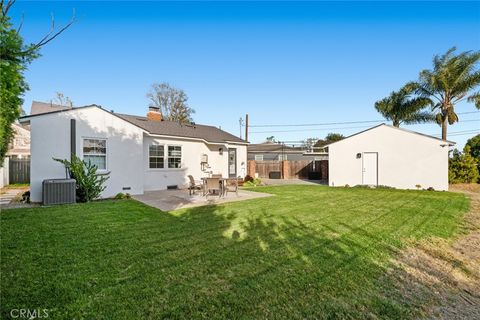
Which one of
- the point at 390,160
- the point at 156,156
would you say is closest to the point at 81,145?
the point at 156,156

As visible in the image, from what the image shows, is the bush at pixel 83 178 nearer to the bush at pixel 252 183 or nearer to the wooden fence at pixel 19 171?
the bush at pixel 252 183

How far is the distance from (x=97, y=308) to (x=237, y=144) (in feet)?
52.3

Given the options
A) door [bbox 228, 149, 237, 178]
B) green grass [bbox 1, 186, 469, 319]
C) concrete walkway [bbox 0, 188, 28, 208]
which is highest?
door [bbox 228, 149, 237, 178]

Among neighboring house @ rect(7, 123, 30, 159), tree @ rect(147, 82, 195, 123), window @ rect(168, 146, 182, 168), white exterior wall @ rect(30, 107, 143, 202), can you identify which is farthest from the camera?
tree @ rect(147, 82, 195, 123)

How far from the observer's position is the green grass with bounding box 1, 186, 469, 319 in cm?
277

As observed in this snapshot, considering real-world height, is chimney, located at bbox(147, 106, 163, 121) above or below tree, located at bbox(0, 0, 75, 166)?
above

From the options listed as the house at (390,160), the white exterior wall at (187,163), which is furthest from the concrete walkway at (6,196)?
the house at (390,160)

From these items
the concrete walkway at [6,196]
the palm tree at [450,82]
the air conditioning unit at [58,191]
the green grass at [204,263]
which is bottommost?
the green grass at [204,263]

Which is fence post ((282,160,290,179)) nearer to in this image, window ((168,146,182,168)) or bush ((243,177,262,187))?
bush ((243,177,262,187))

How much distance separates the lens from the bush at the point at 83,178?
367 inches

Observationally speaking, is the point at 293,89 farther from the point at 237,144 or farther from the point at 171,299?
the point at 171,299

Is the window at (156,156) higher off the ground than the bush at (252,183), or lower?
higher

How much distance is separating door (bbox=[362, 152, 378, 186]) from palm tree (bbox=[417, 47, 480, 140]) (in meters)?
5.19

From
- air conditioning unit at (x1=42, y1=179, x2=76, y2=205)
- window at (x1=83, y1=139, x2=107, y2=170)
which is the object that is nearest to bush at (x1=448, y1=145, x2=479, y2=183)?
window at (x1=83, y1=139, x2=107, y2=170)
